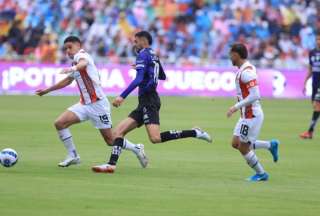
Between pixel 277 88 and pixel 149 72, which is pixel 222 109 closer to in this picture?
pixel 277 88

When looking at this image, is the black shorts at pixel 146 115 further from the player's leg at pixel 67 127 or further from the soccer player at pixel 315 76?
the soccer player at pixel 315 76

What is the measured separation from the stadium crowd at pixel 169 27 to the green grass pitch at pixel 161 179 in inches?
531

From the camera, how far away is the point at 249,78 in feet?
44.5

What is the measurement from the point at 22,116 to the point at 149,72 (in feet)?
39.4

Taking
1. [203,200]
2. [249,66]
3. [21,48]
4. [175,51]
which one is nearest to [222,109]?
[175,51]

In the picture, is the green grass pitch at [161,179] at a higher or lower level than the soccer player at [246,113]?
lower

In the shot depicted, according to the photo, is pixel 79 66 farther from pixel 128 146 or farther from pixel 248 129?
pixel 248 129

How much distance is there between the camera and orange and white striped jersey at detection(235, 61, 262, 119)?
13.6 m

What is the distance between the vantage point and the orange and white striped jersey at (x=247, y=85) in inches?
534

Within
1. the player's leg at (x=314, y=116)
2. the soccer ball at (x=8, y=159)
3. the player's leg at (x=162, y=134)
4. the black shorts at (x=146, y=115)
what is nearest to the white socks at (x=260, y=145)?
the player's leg at (x=162, y=134)

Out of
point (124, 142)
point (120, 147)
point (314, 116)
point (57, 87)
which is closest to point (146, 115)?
point (124, 142)

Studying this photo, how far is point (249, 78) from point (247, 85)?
4.3 inches

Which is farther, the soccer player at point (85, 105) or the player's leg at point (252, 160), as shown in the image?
the soccer player at point (85, 105)

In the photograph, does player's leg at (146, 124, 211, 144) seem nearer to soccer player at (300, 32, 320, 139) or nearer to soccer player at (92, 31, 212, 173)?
soccer player at (92, 31, 212, 173)
